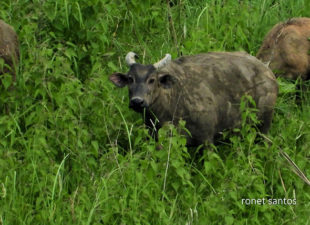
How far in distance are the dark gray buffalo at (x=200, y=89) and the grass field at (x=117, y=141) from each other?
8.6 inches

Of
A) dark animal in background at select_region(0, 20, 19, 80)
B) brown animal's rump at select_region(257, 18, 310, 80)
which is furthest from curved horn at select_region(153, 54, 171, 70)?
brown animal's rump at select_region(257, 18, 310, 80)

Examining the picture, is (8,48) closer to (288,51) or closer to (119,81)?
(119,81)

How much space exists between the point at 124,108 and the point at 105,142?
568 millimetres

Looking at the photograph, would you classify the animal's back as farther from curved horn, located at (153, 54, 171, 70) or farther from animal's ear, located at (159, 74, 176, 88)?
curved horn, located at (153, 54, 171, 70)

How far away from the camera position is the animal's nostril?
706 cm

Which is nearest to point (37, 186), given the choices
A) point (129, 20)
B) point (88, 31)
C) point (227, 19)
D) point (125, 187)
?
point (125, 187)

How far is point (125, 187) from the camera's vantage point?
6324 millimetres

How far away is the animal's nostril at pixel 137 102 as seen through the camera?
7059mm

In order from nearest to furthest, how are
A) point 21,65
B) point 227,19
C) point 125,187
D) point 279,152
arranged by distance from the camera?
point 125,187, point 279,152, point 21,65, point 227,19

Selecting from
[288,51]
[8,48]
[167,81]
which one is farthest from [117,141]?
[288,51]

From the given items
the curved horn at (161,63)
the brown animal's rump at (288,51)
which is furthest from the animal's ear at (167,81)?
the brown animal's rump at (288,51)

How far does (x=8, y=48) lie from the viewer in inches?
314

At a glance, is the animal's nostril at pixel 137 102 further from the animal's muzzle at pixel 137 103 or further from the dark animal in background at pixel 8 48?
the dark animal in background at pixel 8 48

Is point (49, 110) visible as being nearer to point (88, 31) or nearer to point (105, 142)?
point (105, 142)
